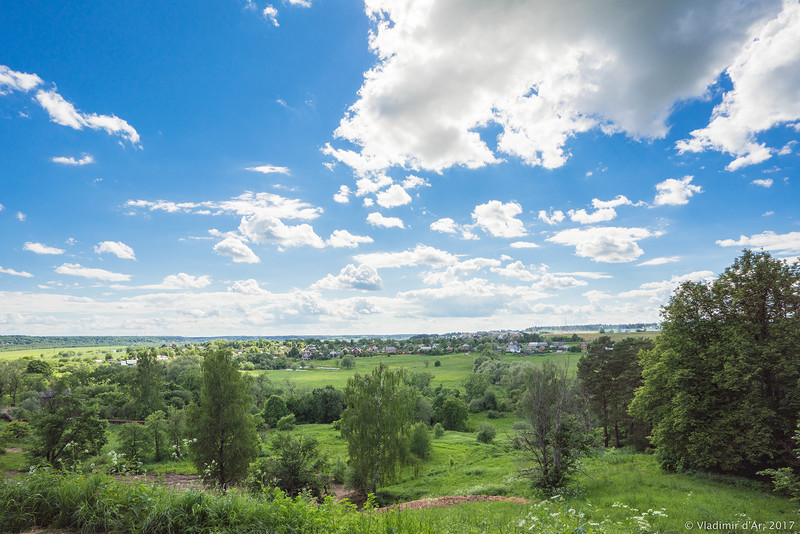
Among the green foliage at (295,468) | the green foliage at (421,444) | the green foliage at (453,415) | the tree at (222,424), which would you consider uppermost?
the tree at (222,424)

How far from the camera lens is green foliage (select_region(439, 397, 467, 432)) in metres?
62.5

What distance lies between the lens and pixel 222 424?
976 inches

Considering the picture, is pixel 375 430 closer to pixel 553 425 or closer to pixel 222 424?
pixel 222 424

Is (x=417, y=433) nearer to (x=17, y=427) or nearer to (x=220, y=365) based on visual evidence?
(x=220, y=365)

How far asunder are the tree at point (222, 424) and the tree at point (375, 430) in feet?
25.2

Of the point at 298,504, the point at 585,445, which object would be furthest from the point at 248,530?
the point at 585,445

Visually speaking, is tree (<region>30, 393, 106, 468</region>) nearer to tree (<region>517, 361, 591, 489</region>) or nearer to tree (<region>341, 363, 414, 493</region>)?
tree (<region>341, 363, 414, 493</region>)

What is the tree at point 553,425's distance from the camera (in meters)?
20.0

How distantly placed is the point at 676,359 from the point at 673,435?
438 cm

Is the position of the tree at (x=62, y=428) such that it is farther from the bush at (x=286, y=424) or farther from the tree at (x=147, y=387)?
the tree at (x=147, y=387)

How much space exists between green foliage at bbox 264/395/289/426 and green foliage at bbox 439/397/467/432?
28829 mm

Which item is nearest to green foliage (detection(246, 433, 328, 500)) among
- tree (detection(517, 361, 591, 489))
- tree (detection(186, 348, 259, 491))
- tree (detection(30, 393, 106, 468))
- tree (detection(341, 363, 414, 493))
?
tree (detection(186, 348, 259, 491))

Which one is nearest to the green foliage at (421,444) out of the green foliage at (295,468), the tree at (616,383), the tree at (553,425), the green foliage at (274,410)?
the green foliage at (295,468)

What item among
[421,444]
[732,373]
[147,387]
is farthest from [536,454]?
[147,387]
